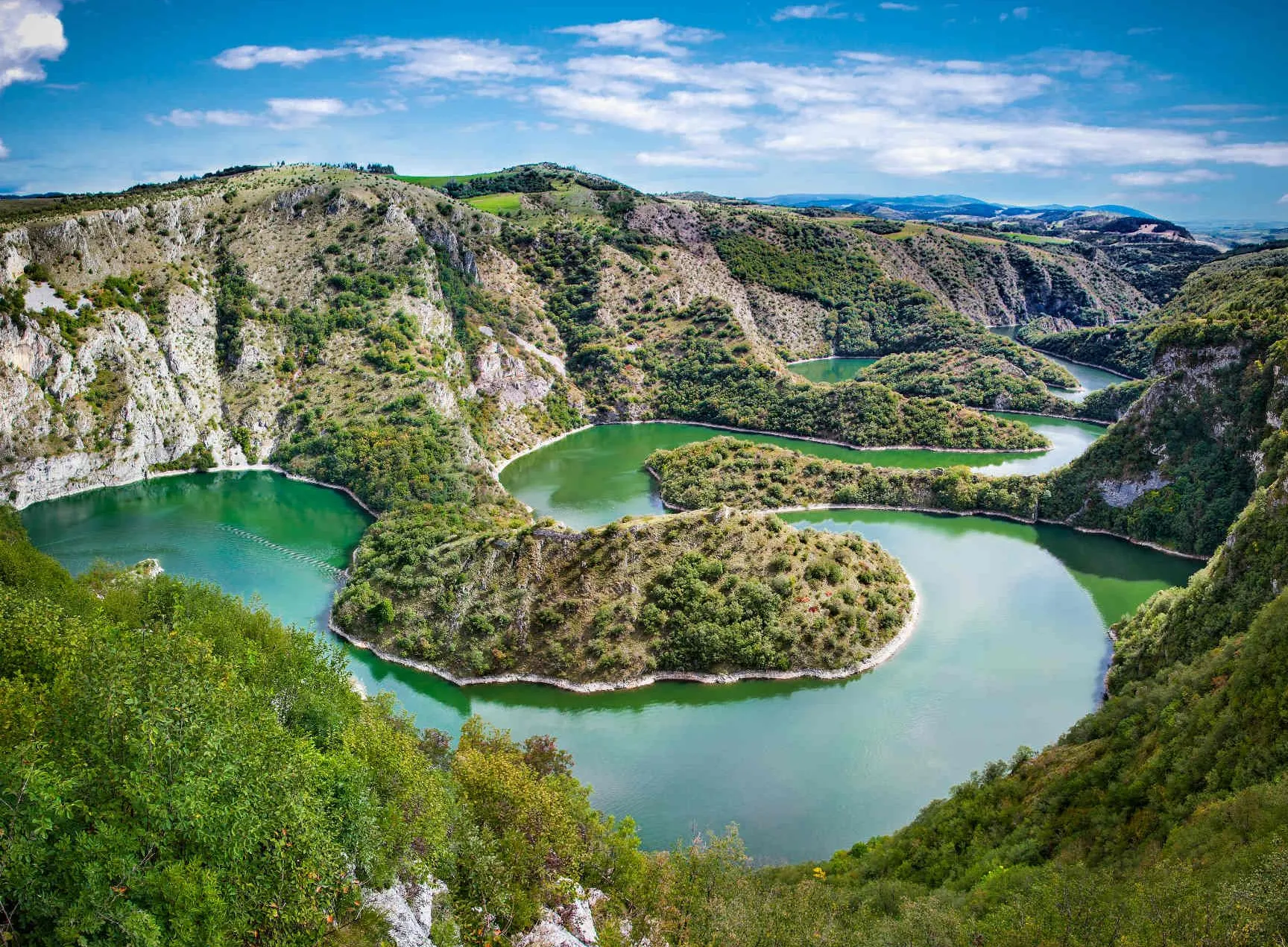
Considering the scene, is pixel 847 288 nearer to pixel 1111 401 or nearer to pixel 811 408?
pixel 1111 401

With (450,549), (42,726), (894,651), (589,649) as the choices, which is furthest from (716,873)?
(450,549)

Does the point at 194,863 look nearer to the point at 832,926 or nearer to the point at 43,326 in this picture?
the point at 832,926

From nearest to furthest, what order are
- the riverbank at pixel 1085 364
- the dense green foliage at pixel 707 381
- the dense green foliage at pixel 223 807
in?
the dense green foliage at pixel 223 807 → the dense green foliage at pixel 707 381 → the riverbank at pixel 1085 364

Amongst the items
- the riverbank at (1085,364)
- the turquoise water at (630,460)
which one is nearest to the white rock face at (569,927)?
the turquoise water at (630,460)

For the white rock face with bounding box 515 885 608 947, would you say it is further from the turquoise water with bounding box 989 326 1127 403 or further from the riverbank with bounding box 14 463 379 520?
the turquoise water with bounding box 989 326 1127 403

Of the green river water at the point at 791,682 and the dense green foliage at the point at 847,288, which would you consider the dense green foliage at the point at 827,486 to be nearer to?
the green river water at the point at 791,682

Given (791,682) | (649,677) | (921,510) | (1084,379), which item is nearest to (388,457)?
(649,677)
